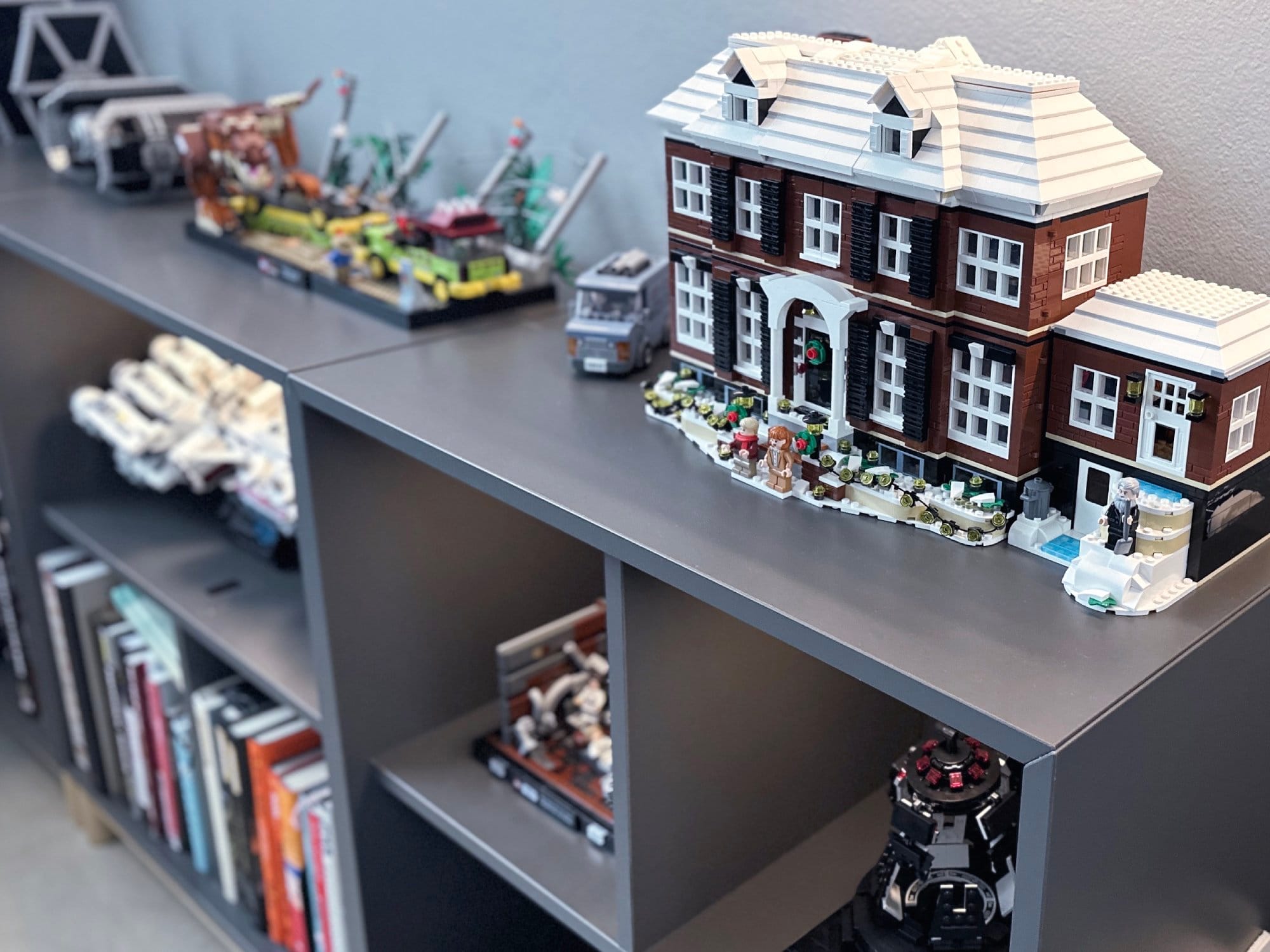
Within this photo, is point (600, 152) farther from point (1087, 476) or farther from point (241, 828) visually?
point (241, 828)

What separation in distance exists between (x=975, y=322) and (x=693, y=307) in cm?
28

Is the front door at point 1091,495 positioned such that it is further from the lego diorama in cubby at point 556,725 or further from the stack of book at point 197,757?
the stack of book at point 197,757

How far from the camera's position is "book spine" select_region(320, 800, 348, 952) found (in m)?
1.42

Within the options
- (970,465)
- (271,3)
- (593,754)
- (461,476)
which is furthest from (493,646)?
(271,3)

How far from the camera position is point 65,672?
1905 mm

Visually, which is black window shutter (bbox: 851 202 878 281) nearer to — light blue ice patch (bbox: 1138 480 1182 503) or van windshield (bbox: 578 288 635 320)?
light blue ice patch (bbox: 1138 480 1182 503)

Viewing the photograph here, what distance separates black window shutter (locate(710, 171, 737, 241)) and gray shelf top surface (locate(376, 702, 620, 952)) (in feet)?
1.62

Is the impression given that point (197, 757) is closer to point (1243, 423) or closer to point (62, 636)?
point (62, 636)

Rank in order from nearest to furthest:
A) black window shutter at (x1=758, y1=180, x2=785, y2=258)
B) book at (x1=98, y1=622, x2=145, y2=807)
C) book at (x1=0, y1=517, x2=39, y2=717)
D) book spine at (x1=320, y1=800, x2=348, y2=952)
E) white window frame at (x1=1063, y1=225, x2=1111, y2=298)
A: white window frame at (x1=1063, y1=225, x2=1111, y2=298)
black window shutter at (x1=758, y1=180, x2=785, y2=258)
book spine at (x1=320, y1=800, x2=348, y2=952)
book at (x1=98, y1=622, x2=145, y2=807)
book at (x1=0, y1=517, x2=39, y2=717)

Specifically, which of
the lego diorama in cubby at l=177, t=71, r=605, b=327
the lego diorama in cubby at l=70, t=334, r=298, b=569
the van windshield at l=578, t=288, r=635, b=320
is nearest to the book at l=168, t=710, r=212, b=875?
the lego diorama in cubby at l=70, t=334, r=298, b=569

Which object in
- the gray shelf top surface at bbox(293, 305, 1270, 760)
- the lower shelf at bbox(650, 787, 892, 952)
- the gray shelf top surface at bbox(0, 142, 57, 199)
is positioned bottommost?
the lower shelf at bbox(650, 787, 892, 952)

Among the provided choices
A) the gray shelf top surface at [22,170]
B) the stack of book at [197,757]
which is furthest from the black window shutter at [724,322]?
the gray shelf top surface at [22,170]

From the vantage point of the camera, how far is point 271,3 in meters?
1.87

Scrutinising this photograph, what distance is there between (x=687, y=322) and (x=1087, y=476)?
361 millimetres
